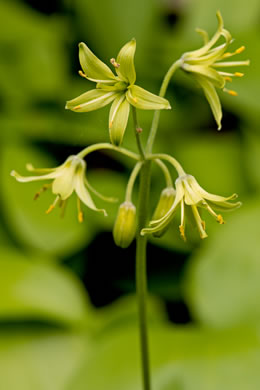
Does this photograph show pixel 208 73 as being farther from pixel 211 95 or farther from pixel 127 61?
pixel 127 61

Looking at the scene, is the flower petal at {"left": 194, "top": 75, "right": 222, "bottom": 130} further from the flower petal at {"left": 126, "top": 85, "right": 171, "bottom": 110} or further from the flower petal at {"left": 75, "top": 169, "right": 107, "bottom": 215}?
the flower petal at {"left": 75, "top": 169, "right": 107, "bottom": 215}

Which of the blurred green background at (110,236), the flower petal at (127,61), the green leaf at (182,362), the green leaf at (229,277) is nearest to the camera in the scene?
the flower petal at (127,61)

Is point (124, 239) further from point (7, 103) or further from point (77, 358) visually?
point (7, 103)

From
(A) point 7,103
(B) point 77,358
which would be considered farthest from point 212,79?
(A) point 7,103

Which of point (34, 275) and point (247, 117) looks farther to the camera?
point (247, 117)

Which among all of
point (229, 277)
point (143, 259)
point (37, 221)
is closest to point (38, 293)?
point (37, 221)

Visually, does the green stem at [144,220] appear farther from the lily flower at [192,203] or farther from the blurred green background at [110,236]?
the blurred green background at [110,236]

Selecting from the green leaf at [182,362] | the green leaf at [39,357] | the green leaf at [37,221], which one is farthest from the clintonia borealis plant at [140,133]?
the green leaf at [37,221]
